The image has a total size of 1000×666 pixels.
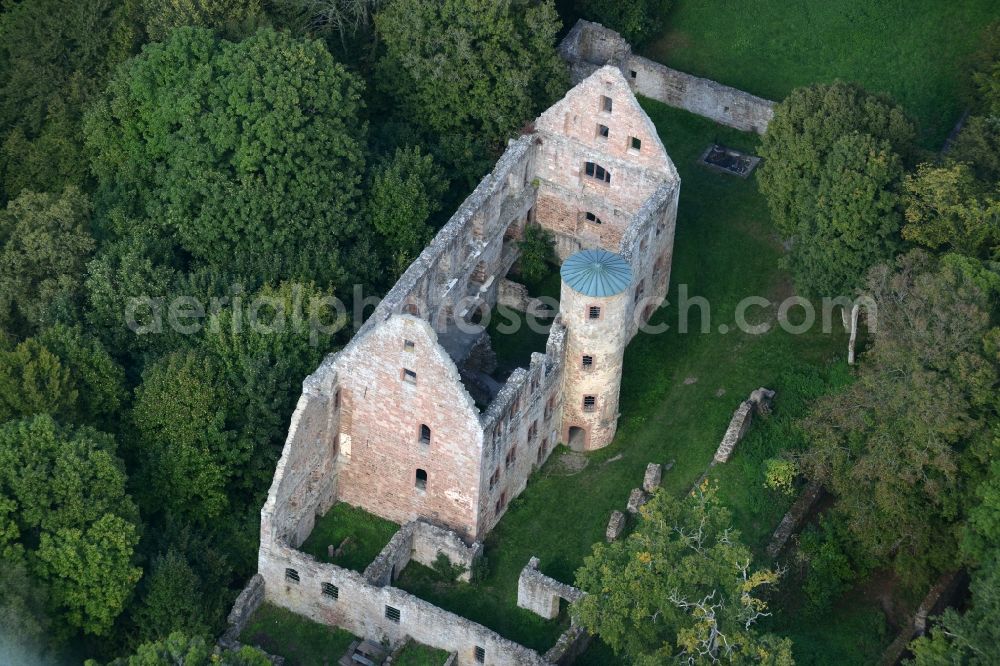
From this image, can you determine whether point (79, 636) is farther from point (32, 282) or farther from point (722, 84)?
point (722, 84)

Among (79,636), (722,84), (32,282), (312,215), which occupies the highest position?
(722,84)

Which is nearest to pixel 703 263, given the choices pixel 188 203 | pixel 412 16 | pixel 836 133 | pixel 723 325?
pixel 723 325

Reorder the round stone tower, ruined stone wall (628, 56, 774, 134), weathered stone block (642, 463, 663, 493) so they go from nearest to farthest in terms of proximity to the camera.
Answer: the round stone tower
weathered stone block (642, 463, 663, 493)
ruined stone wall (628, 56, 774, 134)

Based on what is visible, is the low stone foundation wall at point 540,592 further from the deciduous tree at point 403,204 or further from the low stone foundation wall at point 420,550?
the deciduous tree at point 403,204

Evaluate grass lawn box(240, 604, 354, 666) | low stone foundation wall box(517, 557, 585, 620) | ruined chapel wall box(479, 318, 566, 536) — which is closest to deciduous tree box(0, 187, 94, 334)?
grass lawn box(240, 604, 354, 666)

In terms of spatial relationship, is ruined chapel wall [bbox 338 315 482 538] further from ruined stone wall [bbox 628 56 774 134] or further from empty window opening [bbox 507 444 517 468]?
ruined stone wall [bbox 628 56 774 134]

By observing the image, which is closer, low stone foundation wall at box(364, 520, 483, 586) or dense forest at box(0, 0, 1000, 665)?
dense forest at box(0, 0, 1000, 665)
